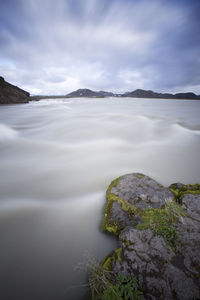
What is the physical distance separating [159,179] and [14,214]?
435 centimetres

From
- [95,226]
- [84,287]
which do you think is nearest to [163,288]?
[84,287]

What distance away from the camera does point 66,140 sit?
7676 millimetres

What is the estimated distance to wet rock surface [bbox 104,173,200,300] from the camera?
1.64m

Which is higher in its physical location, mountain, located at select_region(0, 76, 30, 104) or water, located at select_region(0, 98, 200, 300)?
mountain, located at select_region(0, 76, 30, 104)

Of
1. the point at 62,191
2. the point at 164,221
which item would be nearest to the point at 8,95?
the point at 62,191

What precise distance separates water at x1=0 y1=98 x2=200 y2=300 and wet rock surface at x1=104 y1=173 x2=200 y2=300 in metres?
Answer: 0.55

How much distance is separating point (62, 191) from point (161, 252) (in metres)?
2.86

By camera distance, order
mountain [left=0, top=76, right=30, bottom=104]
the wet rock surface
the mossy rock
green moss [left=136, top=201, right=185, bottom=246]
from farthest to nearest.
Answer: mountain [left=0, top=76, right=30, bottom=104], the mossy rock, green moss [left=136, top=201, right=185, bottom=246], the wet rock surface

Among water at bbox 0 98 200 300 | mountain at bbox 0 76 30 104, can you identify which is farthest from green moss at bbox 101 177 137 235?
mountain at bbox 0 76 30 104

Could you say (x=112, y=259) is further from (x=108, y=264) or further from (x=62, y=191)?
(x=62, y=191)

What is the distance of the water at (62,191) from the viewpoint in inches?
84.1

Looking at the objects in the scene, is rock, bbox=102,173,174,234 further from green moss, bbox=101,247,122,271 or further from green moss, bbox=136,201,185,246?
green moss, bbox=101,247,122,271

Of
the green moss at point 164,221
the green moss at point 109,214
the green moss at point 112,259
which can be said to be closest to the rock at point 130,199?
the green moss at point 109,214

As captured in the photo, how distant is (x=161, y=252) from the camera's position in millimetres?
1929
